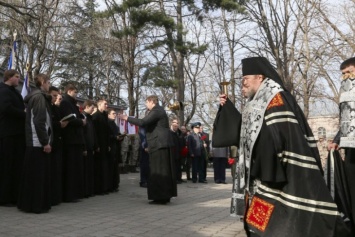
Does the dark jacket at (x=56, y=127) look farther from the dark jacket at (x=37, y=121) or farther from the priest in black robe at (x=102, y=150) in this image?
the priest in black robe at (x=102, y=150)

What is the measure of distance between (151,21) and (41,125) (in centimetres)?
1100

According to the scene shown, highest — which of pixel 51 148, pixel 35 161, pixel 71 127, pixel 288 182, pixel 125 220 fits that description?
pixel 71 127

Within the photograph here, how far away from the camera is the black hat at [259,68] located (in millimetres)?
3961

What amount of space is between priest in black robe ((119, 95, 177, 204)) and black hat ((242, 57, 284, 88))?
15.5 ft

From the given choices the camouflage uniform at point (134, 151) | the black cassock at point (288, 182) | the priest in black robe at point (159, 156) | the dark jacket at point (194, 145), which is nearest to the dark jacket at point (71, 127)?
the priest in black robe at point (159, 156)

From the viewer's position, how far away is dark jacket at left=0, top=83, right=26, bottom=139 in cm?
728

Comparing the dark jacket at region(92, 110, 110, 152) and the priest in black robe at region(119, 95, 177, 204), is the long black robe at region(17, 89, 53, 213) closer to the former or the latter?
the priest in black robe at region(119, 95, 177, 204)

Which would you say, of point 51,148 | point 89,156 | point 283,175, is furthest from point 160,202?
point 283,175

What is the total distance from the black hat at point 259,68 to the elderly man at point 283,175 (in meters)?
0.09

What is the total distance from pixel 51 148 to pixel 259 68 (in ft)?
14.7

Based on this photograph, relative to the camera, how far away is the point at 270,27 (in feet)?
82.0

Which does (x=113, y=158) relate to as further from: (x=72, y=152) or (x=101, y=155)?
(x=72, y=152)

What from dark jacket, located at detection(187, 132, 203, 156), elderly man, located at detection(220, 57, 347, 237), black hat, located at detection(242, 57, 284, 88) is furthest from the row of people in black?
dark jacket, located at detection(187, 132, 203, 156)

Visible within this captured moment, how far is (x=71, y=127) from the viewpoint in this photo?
8531mm
